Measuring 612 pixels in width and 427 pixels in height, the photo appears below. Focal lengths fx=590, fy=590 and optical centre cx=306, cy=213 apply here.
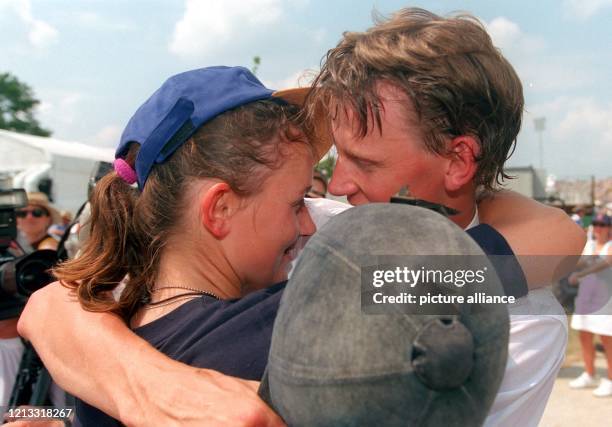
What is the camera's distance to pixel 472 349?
0.70 m

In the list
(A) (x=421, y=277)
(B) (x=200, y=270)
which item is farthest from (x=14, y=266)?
(A) (x=421, y=277)

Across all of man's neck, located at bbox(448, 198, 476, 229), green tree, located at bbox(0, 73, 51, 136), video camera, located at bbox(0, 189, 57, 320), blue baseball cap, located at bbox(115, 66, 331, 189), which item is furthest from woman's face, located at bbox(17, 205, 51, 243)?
green tree, located at bbox(0, 73, 51, 136)

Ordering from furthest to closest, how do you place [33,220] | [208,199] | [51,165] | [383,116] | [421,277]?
1. [51,165]
2. [33,220]
3. [383,116]
4. [208,199]
5. [421,277]

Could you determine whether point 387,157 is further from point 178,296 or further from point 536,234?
point 178,296

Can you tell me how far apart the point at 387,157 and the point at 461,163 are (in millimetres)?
201

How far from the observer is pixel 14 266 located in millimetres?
2459

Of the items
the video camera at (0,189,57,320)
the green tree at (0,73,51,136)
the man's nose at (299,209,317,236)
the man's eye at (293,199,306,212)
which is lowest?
the green tree at (0,73,51,136)

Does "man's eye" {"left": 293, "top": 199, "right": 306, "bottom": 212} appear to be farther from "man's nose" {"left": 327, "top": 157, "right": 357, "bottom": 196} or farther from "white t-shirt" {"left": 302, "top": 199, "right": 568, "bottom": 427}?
"white t-shirt" {"left": 302, "top": 199, "right": 568, "bottom": 427}

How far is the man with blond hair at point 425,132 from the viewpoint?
49.9 inches

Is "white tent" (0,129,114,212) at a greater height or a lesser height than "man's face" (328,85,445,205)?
lesser

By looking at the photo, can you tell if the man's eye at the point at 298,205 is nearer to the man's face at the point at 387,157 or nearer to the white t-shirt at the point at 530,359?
the man's face at the point at 387,157

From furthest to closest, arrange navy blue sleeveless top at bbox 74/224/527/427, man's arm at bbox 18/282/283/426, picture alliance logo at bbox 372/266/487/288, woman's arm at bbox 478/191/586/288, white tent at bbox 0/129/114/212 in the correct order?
white tent at bbox 0/129/114/212 → woman's arm at bbox 478/191/586/288 → navy blue sleeveless top at bbox 74/224/527/427 → man's arm at bbox 18/282/283/426 → picture alliance logo at bbox 372/266/487/288

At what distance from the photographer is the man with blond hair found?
1268mm

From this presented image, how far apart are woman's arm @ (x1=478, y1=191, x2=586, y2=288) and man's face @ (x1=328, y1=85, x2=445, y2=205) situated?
0.18 m
